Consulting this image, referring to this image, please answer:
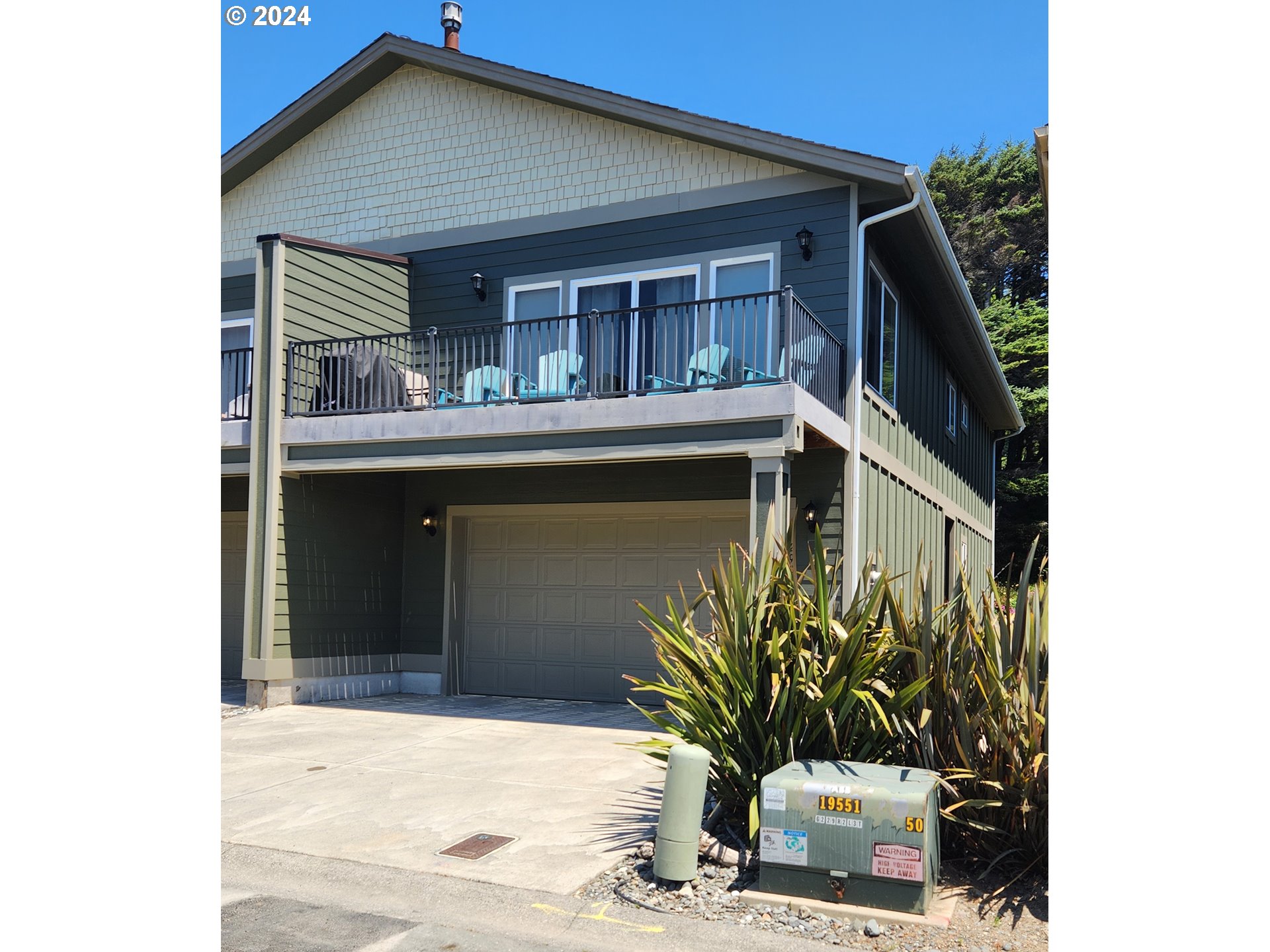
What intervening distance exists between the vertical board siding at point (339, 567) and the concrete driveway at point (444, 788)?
3.27 ft

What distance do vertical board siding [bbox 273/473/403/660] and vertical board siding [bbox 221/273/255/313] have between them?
3078 mm

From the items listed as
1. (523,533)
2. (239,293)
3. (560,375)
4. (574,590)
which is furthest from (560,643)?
(239,293)

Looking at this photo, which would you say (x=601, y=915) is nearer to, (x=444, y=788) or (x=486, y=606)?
(x=444, y=788)

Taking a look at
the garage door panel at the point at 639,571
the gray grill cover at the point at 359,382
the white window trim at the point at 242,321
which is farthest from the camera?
the white window trim at the point at 242,321

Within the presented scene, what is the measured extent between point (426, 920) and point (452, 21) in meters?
12.2

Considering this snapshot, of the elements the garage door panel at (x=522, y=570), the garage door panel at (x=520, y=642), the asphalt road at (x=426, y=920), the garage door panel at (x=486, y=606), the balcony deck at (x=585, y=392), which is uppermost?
the balcony deck at (x=585, y=392)

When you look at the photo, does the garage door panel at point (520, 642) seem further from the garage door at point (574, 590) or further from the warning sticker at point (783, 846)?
the warning sticker at point (783, 846)

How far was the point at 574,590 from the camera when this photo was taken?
12.2 metres

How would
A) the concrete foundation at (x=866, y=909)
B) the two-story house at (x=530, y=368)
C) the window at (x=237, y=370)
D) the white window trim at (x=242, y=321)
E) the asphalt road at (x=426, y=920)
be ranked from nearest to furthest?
the asphalt road at (x=426, y=920)
the concrete foundation at (x=866, y=909)
the two-story house at (x=530, y=368)
the window at (x=237, y=370)
the white window trim at (x=242, y=321)

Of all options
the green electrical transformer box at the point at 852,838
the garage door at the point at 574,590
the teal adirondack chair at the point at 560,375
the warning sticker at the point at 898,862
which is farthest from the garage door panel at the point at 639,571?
the warning sticker at the point at 898,862

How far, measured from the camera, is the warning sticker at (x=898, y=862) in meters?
4.62
